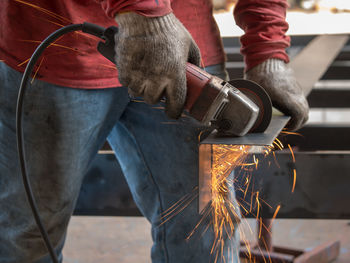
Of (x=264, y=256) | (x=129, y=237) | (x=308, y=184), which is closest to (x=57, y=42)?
(x=308, y=184)

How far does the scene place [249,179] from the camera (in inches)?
52.3

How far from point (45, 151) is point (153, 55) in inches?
15.1

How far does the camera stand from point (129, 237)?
2.66 m

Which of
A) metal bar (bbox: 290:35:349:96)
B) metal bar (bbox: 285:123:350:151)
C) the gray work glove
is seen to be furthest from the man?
metal bar (bbox: 285:123:350:151)

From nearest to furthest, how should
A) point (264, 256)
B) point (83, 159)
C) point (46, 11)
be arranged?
1. point (46, 11)
2. point (83, 159)
3. point (264, 256)

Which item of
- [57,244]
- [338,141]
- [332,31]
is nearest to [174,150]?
[57,244]

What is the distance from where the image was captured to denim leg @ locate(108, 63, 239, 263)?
3.72ft

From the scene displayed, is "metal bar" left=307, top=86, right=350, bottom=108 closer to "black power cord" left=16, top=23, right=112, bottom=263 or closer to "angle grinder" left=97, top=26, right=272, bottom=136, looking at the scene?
"angle grinder" left=97, top=26, right=272, bottom=136

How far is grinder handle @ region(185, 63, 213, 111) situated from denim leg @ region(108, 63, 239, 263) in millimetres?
237

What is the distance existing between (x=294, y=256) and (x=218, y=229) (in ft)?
3.87

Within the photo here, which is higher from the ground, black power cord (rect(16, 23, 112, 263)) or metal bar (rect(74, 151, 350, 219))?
black power cord (rect(16, 23, 112, 263))

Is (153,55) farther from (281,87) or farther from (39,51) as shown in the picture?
(281,87)

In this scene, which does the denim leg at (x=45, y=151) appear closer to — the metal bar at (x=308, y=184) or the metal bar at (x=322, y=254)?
the metal bar at (x=308, y=184)

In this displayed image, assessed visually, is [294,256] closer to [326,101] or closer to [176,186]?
[326,101]
